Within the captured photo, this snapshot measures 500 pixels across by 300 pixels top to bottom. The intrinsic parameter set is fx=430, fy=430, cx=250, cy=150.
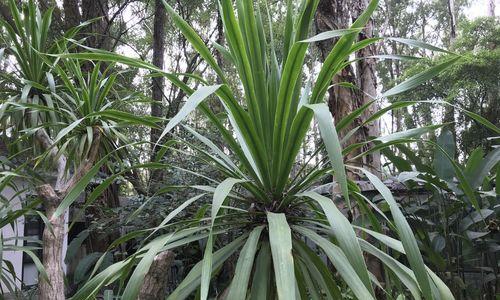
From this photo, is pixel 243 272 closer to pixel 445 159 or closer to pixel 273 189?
pixel 273 189

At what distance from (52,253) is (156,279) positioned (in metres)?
0.67

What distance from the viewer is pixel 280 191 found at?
1.31 metres

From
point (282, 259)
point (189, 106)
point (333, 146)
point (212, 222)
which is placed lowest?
point (282, 259)

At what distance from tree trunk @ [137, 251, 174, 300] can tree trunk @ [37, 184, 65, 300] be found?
555 millimetres

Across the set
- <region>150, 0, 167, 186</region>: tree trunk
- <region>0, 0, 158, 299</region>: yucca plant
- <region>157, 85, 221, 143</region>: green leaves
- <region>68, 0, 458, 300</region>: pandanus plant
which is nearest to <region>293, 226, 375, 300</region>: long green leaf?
<region>68, 0, 458, 300</region>: pandanus plant

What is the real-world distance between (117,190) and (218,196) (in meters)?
4.29

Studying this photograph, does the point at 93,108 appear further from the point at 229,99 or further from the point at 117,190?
the point at 117,190

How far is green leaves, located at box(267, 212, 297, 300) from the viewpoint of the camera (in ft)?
2.83

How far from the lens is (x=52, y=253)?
209 cm

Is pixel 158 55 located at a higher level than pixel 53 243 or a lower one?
higher

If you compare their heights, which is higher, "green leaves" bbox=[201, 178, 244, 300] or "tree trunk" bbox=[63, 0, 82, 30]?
"tree trunk" bbox=[63, 0, 82, 30]

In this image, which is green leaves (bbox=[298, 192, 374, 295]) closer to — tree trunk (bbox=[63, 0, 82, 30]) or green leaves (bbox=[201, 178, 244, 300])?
green leaves (bbox=[201, 178, 244, 300])

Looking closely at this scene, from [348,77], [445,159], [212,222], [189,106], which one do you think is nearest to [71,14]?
[348,77]

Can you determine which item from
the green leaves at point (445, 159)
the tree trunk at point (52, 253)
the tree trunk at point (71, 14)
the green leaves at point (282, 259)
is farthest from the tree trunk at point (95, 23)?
the green leaves at point (282, 259)
